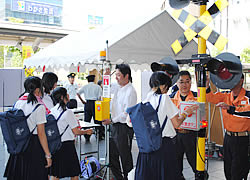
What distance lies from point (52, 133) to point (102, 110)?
651mm

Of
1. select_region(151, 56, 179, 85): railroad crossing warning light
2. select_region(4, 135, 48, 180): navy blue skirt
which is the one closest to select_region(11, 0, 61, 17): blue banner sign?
select_region(151, 56, 179, 85): railroad crossing warning light

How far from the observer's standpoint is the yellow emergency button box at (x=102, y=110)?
311 centimetres

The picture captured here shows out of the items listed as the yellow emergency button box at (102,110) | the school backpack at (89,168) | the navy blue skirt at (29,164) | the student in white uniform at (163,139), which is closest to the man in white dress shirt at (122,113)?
the yellow emergency button box at (102,110)

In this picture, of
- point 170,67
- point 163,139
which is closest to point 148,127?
point 163,139

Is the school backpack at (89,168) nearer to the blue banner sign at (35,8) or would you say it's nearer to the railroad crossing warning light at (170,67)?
the railroad crossing warning light at (170,67)

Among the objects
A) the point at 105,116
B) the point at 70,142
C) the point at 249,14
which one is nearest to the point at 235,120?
the point at 105,116

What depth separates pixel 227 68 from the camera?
2.36 metres

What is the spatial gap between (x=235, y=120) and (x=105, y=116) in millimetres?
1514

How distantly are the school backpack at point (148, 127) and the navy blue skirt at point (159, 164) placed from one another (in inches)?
4.8

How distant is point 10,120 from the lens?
241cm

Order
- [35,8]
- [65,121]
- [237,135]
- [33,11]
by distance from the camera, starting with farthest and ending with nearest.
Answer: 1. [35,8]
2. [33,11]
3. [237,135]
4. [65,121]

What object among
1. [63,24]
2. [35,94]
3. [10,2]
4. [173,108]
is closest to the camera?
[173,108]

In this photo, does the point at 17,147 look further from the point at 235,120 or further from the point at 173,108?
the point at 235,120

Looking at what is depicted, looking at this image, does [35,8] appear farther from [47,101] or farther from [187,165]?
[187,165]
